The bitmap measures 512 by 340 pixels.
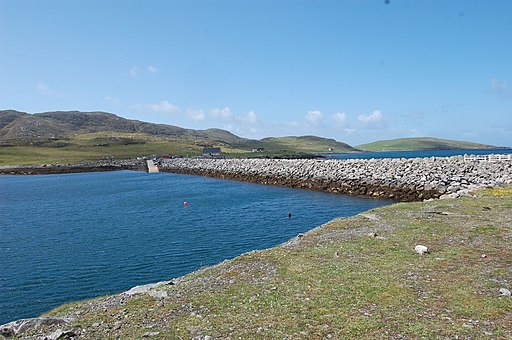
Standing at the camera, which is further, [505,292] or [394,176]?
A: [394,176]

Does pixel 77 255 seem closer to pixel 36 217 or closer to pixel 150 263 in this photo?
pixel 150 263

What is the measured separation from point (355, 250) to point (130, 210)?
137ft

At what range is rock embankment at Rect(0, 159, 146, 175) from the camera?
461 ft

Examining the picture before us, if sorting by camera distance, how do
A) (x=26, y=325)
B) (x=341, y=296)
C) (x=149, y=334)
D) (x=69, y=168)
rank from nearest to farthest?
1. (x=149, y=334)
2. (x=26, y=325)
3. (x=341, y=296)
4. (x=69, y=168)

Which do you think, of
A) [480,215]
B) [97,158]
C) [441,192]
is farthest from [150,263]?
[97,158]

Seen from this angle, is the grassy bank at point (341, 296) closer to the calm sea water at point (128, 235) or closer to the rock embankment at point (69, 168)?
the calm sea water at point (128, 235)

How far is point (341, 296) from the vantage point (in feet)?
41.7

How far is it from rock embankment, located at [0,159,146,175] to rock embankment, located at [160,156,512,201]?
8343cm

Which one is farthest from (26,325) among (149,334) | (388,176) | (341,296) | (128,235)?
(388,176)

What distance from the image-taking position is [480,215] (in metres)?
24.8

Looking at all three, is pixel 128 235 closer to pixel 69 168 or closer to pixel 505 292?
pixel 505 292

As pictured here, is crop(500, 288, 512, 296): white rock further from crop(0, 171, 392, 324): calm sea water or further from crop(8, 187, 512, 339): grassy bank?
crop(0, 171, 392, 324): calm sea water

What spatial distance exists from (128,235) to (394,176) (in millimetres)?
40070

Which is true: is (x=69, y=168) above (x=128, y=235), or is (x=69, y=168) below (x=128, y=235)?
above
